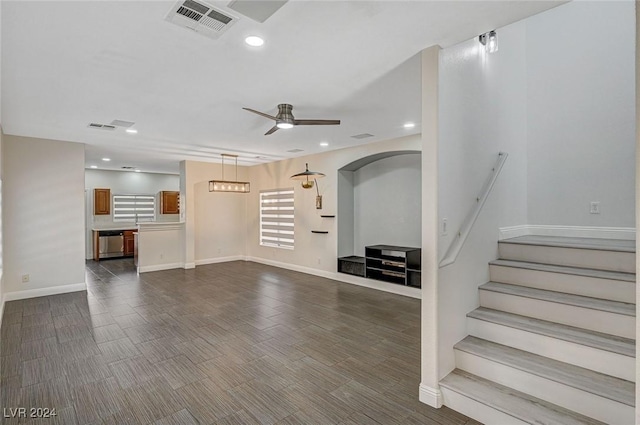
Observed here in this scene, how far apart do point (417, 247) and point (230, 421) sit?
15.0 ft

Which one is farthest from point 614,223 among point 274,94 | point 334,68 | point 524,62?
point 274,94

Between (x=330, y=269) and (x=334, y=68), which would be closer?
(x=334, y=68)

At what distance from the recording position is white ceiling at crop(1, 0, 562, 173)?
2.07m

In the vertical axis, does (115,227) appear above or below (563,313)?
above

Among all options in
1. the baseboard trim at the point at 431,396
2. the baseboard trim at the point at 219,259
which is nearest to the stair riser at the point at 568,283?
the baseboard trim at the point at 431,396

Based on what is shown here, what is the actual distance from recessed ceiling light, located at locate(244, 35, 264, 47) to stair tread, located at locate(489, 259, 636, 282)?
2.98m

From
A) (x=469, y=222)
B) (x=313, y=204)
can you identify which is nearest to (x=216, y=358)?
(x=469, y=222)

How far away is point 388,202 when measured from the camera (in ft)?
21.6

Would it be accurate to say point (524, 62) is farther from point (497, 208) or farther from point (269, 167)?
point (269, 167)

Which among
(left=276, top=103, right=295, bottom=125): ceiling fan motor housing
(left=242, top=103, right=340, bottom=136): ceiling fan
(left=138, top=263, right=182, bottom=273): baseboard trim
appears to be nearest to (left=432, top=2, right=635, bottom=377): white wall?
(left=242, top=103, right=340, bottom=136): ceiling fan

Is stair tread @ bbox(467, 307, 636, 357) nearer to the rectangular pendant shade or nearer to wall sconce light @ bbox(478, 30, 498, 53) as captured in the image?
wall sconce light @ bbox(478, 30, 498, 53)

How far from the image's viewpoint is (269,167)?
28.5 feet

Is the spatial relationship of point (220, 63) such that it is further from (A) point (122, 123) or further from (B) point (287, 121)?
(A) point (122, 123)

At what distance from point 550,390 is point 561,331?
50 cm
